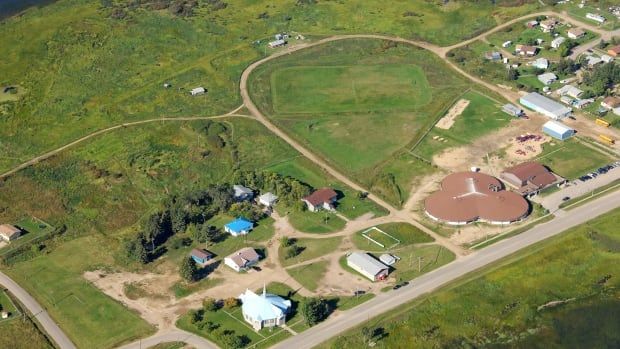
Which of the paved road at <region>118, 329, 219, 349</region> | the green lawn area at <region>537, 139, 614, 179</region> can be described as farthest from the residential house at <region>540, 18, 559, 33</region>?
the paved road at <region>118, 329, 219, 349</region>

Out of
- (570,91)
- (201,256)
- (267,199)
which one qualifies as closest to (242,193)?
(267,199)

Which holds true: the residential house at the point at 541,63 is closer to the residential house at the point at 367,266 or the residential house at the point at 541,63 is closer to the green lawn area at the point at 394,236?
the green lawn area at the point at 394,236

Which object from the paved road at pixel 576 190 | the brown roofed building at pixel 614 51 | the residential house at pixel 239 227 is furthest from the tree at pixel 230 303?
the brown roofed building at pixel 614 51

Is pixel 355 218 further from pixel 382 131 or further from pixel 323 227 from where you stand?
pixel 382 131

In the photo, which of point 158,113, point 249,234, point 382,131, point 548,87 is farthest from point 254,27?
point 249,234

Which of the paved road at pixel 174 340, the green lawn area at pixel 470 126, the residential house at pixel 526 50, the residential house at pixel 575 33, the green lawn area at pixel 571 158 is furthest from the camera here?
the residential house at pixel 575 33

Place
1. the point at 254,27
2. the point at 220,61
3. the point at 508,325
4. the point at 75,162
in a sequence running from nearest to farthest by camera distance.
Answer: the point at 508,325, the point at 75,162, the point at 220,61, the point at 254,27
